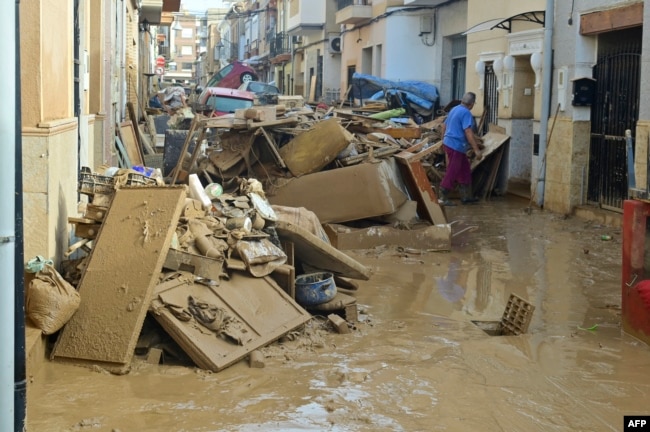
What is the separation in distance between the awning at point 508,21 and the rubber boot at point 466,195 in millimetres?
2908

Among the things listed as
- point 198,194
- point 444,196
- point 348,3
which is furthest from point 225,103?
point 198,194

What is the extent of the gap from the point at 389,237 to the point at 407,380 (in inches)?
194

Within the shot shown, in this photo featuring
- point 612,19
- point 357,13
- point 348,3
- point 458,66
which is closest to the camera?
point 612,19

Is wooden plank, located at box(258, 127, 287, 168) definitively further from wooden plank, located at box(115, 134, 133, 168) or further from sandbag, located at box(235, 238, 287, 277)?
sandbag, located at box(235, 238, 287, 277)

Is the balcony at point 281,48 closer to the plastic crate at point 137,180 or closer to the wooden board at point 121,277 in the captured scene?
the plastic crate at point 137,180

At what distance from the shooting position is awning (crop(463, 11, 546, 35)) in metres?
14.5

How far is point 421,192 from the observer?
11.0m

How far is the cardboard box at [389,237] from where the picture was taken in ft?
33.6

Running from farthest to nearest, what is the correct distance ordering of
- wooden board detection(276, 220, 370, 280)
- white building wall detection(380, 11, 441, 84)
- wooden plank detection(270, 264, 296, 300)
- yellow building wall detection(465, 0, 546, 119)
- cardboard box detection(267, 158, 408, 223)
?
white building wall detection(380, 11, 441, 84) → yellow building wall detection(465, 0, 546, 119) → cardboard box detection(267, 158, 408, 223) → wooden board detection(276, 220, 370, 280) → wooden plank detection(270, 264, 296, 300)

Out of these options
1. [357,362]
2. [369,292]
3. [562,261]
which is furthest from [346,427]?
[562,261]

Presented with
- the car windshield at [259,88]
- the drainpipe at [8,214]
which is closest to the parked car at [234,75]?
the car windshield at [259,88]

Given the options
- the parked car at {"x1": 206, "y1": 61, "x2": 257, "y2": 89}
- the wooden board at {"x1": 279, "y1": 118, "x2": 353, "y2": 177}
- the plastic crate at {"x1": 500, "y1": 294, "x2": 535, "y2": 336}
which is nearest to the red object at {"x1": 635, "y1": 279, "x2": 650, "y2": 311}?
the plastic crate at {"x1": 500, "y1": 294, "x2": 535, "y2": 336}

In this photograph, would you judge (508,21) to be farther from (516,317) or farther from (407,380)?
(407,380)

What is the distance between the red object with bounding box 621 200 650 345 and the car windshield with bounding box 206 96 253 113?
2322 centimetres
